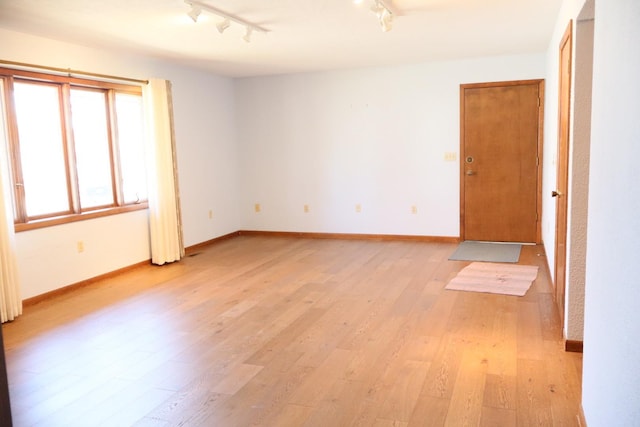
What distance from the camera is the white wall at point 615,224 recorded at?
1338 mm

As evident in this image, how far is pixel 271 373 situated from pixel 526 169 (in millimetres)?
4519

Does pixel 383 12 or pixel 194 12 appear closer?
pixel 194 12

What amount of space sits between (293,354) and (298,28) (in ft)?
8.88

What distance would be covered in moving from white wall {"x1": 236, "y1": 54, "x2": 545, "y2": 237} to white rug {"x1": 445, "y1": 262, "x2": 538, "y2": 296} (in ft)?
4.63

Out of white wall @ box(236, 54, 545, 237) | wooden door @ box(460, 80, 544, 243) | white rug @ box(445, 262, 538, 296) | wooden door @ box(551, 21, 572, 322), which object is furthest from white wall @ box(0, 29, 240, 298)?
wooden door @ box(551, 21, 572, 322)

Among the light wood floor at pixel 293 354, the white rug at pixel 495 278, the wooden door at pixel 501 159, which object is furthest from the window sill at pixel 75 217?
the wooden door at pixel 501 159

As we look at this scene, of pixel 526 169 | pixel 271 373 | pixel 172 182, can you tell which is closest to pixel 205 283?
pixel 172 182

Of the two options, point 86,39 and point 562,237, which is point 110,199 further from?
point 562,237

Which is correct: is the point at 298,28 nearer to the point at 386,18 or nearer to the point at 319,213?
the point at 386,18

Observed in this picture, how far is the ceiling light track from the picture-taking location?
354 centimetres

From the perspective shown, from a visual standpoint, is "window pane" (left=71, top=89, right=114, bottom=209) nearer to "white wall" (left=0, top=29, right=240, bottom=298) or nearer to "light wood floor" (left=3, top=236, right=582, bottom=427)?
"white wall" (left=0, top=29, right=240, bottom=298)

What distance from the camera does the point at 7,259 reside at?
158 inches

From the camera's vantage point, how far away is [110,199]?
17.7ft

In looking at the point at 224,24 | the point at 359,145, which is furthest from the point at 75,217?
the point at 359,145
